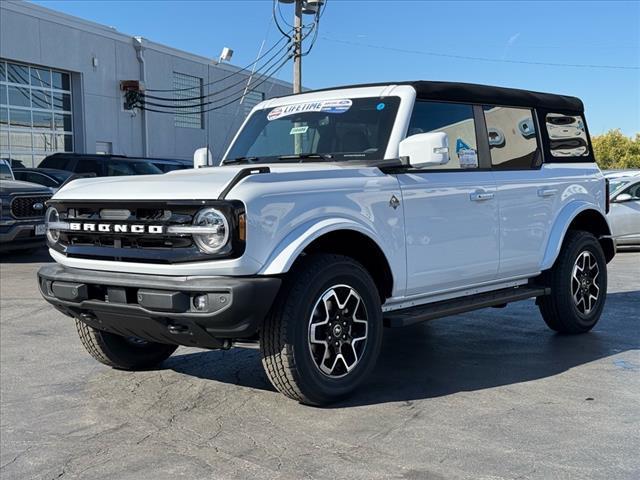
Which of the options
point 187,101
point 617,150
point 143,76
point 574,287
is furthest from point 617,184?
point 617,150

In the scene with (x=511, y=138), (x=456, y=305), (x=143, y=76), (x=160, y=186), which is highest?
(x=143, y=76)

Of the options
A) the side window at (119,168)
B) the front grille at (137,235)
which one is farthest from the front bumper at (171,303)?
the side window at (119,168)

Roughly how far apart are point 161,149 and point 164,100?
1.87 metres

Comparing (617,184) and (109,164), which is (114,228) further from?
(109,164)

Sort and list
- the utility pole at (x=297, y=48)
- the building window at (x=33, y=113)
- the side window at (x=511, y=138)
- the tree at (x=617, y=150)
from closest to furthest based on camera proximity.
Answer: the side window at (x=511, y=138), the utility pole at (x=297, y=48), the building window at (x=33, y=113), the tree at (x=617, y=150)

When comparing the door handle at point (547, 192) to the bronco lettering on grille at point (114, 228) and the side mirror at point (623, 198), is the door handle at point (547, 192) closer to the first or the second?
the bronco lettering on grille at point (114, 228)

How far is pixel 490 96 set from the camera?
19.1 ft

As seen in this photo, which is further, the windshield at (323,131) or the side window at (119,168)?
the side window at (119,168)

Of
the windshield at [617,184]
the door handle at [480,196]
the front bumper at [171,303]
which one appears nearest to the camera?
the front bumper at [171,303]

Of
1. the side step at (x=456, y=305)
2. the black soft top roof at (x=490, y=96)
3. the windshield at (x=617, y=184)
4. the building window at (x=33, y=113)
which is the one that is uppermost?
the building window at (x=33, y=113)

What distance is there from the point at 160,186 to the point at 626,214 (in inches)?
448

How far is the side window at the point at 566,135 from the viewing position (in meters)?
6.39

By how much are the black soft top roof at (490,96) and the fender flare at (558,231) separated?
0.95 metres

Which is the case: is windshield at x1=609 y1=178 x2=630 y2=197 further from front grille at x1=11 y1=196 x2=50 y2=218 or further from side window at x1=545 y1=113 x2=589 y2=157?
front grille at x1=11 y1=196 x2=50 y2=218
